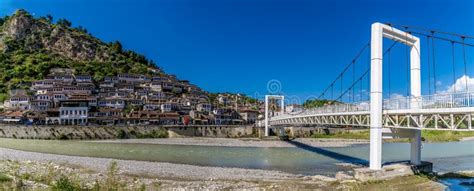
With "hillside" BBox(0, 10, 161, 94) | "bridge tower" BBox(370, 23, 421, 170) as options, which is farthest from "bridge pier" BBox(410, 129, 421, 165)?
"hillside" BBox(0, 10, 161, 94)

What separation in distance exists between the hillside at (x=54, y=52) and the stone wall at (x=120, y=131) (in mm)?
38761

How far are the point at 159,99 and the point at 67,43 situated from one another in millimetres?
56407

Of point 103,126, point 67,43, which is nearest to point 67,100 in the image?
point 103,126

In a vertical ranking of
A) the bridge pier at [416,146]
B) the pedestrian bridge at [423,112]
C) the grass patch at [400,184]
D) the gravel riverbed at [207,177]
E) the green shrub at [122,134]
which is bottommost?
the gravel riverbed at [207,177]

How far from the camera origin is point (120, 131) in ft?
185

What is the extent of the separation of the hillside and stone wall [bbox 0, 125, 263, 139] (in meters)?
38.8

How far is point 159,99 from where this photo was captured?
78.2 metres

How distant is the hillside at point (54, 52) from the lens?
97.9 m

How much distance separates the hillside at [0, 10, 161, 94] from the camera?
321ft

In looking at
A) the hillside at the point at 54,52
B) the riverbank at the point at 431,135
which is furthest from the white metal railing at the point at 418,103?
the hillside at the point at 54,52

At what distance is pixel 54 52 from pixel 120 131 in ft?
231

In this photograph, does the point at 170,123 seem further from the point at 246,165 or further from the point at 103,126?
the point at 246,165

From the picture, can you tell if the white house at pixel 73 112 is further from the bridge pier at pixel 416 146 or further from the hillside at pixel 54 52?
the bridge pier at pixel 416 146

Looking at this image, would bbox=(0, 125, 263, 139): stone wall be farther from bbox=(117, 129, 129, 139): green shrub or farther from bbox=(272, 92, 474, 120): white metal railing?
bbox=(272, 92, 474, 120): white metal railing
